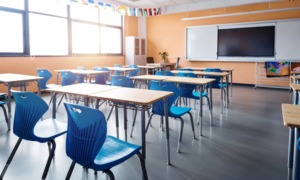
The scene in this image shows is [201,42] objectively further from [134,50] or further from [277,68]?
[277,68]

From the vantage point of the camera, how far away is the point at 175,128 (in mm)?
3432

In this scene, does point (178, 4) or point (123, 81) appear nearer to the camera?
point (123, 81)

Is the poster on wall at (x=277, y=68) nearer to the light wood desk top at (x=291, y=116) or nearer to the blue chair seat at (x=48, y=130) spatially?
the light wood desk top at (x=291, y=116)

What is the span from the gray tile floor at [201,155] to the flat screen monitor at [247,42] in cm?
422

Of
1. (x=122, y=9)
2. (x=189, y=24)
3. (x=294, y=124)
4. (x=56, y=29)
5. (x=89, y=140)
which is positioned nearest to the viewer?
(x=294, y=124)

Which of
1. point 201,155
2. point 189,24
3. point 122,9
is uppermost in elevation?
point 122,9

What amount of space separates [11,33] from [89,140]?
5.55m

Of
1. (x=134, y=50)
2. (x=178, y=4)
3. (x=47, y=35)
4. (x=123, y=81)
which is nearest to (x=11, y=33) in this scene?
(x=47, y=35)

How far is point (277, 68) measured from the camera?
7.12 metres

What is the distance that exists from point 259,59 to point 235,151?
5.72 m

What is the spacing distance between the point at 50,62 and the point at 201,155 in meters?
5.37

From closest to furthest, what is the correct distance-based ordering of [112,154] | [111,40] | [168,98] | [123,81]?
[112,154] → [168,98] → [123,81] → [111,40]

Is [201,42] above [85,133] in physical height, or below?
above

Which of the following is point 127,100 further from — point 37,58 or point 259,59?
point 259,59
